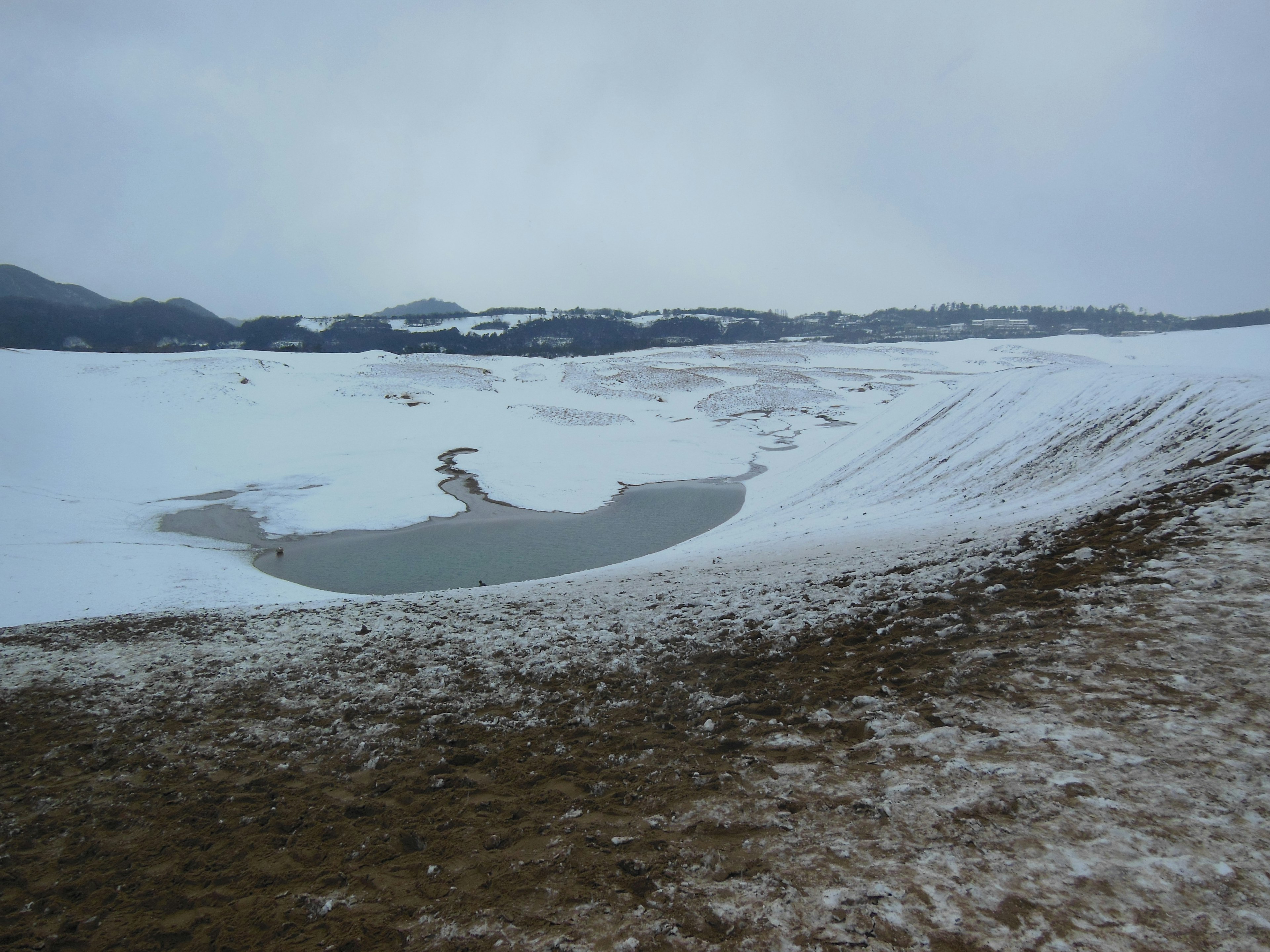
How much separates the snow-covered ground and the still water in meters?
0.88

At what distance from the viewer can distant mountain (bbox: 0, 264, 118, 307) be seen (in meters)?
106

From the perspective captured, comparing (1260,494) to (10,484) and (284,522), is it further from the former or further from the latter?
(10,484)

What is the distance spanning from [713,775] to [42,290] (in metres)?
158

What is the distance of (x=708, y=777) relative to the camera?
374 centimetres

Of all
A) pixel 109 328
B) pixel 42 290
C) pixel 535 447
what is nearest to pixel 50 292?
pixel 42 290

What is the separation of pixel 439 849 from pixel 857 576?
578 centimetres

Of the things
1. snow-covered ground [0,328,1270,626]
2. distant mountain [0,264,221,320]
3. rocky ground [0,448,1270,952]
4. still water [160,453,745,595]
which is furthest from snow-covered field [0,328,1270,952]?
distant mountain [0,264,221,320]

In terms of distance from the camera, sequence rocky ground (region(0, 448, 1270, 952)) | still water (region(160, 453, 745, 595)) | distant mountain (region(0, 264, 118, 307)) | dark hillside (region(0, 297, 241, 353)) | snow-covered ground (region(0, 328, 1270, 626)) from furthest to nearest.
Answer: distant mountain (region(0, 264, 118, 307))
dark hillside (region(0, 297, 241, 353))
still water (region(160, 453, 745, 595))
snow-covered ground (region(0, 328, 1270, 626))
rocky ground (region(0, 448, 1270, 952))

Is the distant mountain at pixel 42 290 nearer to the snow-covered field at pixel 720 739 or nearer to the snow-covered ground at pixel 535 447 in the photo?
the snow-covered ground at pixel 535 447

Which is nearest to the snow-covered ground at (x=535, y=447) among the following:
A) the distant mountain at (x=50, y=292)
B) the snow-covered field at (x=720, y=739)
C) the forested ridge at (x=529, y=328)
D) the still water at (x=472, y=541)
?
the snow-covered field at (x=720, y=739)

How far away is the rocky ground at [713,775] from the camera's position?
8.54 ft

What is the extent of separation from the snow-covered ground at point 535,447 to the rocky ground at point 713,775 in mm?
4076

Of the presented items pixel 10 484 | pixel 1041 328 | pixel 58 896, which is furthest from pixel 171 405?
pixel 1041 328

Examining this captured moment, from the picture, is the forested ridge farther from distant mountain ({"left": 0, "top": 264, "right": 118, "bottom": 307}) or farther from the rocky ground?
the rocky ground
